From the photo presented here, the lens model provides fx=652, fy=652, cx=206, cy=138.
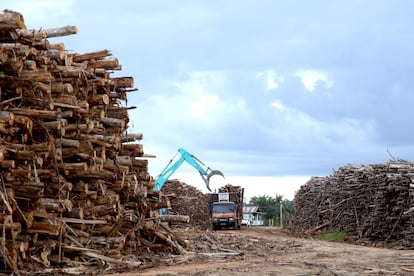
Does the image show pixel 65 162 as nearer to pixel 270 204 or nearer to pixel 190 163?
pixel 190 163

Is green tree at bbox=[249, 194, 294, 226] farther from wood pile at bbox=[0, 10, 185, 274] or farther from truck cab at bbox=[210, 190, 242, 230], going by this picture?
wood pile at bbox=[0, 10, 185, 274]

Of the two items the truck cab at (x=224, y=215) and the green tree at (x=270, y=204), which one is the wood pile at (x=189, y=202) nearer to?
the truck cab at (x=224, y=215)

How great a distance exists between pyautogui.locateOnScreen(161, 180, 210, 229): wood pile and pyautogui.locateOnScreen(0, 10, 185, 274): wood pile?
77.8 ft

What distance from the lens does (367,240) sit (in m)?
26.3

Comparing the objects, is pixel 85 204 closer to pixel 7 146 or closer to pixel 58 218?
pixel 58 218

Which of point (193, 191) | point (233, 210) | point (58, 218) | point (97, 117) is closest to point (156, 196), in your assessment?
point (97, 117)

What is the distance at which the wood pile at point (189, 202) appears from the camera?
40875 mm

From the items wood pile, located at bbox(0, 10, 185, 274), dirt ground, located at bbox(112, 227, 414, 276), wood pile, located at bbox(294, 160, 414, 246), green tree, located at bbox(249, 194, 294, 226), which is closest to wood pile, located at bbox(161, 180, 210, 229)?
wood pile, located at bbox(294, 160, 414, 246)

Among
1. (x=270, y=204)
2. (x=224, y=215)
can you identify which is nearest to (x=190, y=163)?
(x=224, y=215)

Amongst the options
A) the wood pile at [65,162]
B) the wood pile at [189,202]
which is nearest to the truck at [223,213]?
the wood pile at [189,202]

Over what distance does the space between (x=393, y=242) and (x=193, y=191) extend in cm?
2020

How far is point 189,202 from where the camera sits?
4184 cm

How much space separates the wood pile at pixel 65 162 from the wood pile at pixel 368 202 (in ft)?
34.6

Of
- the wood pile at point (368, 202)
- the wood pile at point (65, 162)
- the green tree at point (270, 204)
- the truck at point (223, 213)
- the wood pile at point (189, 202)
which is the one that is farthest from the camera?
the green tree at point (270, 204)
